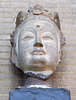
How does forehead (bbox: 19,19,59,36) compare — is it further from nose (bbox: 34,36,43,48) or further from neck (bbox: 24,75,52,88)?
neck (bbox: 24,75,52,88)

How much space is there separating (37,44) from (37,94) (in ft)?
1.25

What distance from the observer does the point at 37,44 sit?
2.12 meters

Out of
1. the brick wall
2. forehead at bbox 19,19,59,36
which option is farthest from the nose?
the brick wall

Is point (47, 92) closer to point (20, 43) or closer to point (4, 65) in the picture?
point (20, 43)

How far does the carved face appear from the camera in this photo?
6.97 feet

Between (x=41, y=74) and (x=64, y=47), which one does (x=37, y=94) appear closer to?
(x=41, y=74)

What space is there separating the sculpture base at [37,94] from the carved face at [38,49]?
5.2 inches

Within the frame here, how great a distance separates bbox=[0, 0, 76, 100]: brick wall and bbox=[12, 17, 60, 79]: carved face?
0.39 metres

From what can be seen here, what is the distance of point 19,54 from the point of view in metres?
2.20

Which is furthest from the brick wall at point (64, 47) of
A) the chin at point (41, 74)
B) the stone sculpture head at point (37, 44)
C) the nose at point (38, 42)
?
the nose at point (38, 42)

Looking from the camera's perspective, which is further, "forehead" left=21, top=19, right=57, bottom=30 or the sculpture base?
"forehead" left=21, top=19, right=57, bottom=30

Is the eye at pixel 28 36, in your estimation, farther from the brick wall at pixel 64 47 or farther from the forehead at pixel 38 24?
the brick wall at pixel 64 47

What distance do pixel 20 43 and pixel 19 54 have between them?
9 cm

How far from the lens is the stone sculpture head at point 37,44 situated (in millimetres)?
2125
